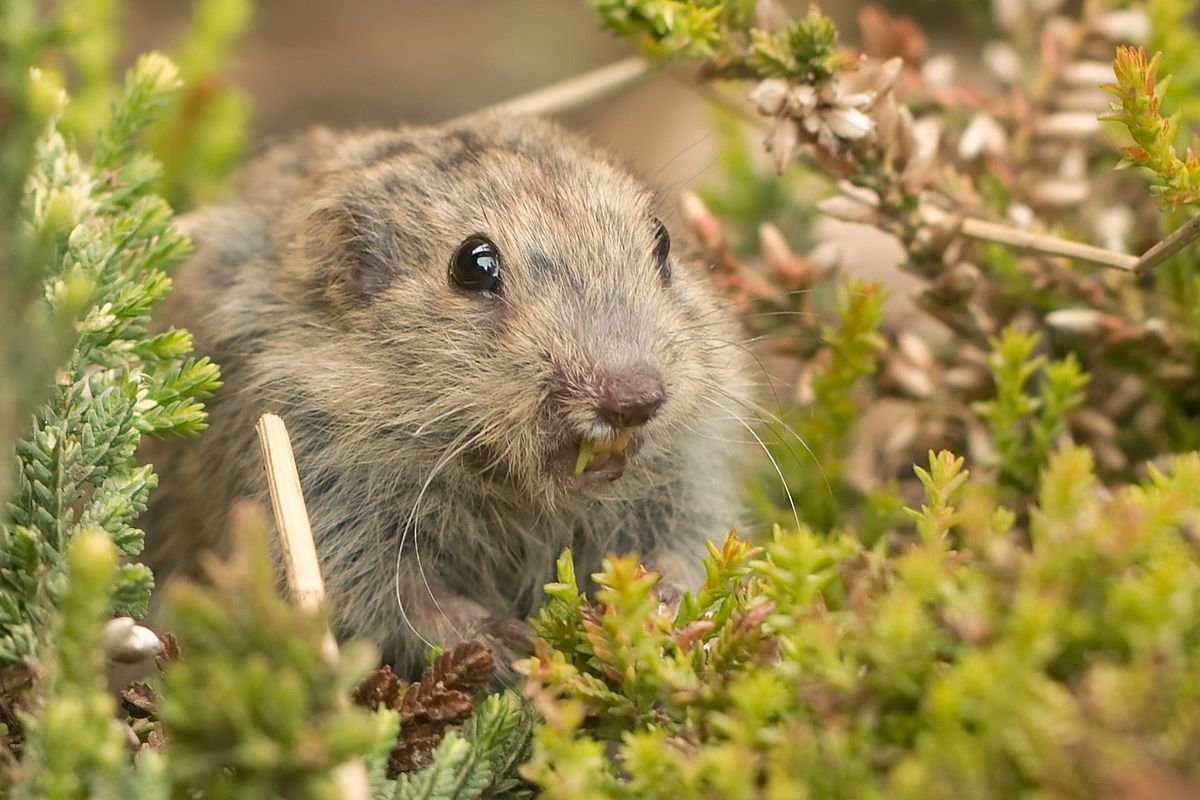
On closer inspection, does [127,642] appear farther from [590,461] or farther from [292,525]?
[590,461]

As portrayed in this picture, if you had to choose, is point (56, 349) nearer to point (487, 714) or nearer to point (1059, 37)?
point (487, 714)

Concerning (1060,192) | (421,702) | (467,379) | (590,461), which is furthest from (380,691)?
(1060,192)

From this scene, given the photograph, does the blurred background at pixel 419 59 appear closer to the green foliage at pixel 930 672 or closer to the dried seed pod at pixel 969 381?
the dried seed pod at pixel 969 381

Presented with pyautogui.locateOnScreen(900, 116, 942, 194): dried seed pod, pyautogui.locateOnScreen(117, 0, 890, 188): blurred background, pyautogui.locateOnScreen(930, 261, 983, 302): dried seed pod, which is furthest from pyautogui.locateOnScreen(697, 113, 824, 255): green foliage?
pyautogui.locateOnScreen(117, 0, 890, 188): blurred background

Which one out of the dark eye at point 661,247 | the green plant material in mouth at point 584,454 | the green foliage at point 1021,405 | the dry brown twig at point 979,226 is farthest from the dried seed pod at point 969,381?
the green plant material in mouth at point 584,454

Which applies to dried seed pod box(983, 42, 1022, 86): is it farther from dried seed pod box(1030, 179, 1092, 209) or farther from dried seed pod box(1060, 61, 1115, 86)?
dried seed pod box(1030, 179, 1092, 209)

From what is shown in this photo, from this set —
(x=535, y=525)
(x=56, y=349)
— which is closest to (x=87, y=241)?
(x=56, y=349)
